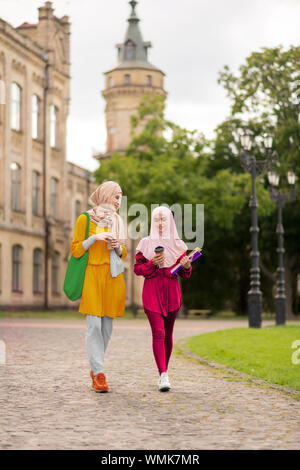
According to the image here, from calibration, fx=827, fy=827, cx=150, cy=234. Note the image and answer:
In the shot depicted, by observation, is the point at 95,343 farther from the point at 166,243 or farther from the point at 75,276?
the point at 166,243

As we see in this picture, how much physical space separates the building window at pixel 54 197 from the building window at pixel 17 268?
16.8 feet

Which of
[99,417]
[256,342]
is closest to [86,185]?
[256,342]

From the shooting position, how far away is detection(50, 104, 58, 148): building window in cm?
4497

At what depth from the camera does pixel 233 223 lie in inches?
1732

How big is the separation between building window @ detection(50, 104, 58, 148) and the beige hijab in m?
36.4

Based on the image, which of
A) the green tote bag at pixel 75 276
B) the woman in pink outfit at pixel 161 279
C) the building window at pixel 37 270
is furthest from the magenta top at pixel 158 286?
the building window at pixel 37 270

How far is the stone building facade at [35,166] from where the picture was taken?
3878 centimetres

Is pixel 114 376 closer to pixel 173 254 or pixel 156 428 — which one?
pixel 173 254

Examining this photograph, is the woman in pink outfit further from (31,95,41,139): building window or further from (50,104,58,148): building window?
(50,104,58,148): building window

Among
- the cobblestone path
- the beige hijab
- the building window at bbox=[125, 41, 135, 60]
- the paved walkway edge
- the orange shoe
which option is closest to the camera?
the cobblestone path

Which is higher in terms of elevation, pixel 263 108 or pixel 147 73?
pixel 147 73

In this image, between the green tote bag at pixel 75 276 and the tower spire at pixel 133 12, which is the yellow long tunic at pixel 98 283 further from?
the tower spire at pixel 133 12

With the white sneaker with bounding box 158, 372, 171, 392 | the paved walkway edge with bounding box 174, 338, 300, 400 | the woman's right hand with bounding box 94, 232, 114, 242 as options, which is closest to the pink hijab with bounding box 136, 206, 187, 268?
the woman's right hand with bounding box 94, 232, 114, 242
